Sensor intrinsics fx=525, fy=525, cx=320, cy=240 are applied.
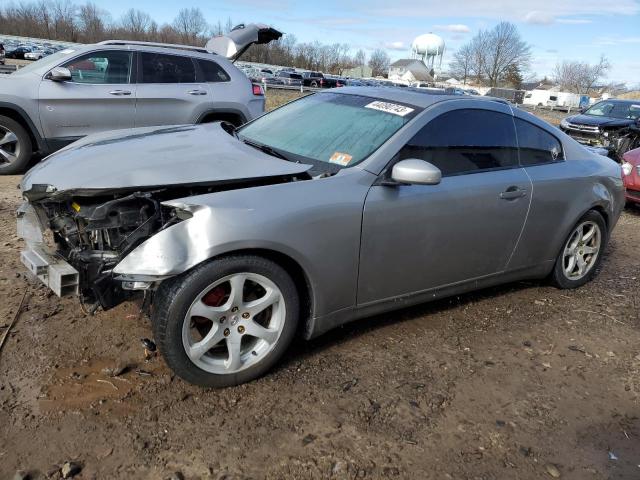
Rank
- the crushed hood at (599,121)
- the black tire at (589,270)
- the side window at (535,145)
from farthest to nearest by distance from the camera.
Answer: the crushed hood at (599,121), the black tire at (589,270), the side window at (535,145)

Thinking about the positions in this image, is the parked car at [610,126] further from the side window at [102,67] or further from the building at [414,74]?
the building at [414,74]

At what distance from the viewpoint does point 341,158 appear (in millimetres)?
3188

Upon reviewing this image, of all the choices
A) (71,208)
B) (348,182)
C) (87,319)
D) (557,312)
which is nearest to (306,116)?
(348,182)

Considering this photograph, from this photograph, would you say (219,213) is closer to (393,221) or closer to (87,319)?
(393,221)

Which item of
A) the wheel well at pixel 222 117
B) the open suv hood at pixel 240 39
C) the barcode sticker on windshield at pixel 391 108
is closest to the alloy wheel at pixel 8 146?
the wheel well at pixel 222 117

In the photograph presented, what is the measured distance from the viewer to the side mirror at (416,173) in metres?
2.90

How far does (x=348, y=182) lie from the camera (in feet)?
9.71

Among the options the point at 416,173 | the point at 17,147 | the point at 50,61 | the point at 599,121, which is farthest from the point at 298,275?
the point at 599,121

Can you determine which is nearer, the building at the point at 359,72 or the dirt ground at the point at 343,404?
the dirt ground at the point at 343,404

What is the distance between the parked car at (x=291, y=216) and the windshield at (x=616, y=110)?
1128cm

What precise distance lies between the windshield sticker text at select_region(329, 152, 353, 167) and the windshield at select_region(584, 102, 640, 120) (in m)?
12.5

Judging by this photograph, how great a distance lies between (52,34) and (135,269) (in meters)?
105

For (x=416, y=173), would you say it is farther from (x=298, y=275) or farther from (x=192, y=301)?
(x=192, y=301)

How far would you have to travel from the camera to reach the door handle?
11.7 ft
